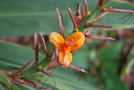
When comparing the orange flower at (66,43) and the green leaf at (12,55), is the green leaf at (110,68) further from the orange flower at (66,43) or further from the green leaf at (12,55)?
the orange flower at (66,43)

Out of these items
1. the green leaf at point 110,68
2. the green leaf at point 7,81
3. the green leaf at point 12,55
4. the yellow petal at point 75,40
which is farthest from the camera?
the green leaf at point 110,68

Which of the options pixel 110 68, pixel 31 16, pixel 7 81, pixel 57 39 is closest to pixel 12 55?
pixel 31 16

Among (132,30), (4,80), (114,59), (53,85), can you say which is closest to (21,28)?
(53,85)

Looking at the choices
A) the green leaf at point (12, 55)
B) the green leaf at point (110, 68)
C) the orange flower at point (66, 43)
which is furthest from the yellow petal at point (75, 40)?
the green leaf at point (110, 68)

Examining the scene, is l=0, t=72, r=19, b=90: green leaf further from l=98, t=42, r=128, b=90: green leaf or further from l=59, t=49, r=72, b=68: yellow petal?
l=98, t=42, r=128, b=90: green leaf

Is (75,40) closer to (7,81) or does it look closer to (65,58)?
(65,58)

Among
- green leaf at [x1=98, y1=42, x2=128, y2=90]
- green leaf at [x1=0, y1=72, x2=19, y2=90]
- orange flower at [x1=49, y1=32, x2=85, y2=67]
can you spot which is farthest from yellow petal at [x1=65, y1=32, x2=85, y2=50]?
green leaf at [x1=98, y1=42, x2=128, y2=90]
